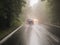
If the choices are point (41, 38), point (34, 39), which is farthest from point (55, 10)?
point (34, 39)

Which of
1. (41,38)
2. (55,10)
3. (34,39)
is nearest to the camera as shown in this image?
(34,39)

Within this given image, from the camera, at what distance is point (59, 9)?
166 ft

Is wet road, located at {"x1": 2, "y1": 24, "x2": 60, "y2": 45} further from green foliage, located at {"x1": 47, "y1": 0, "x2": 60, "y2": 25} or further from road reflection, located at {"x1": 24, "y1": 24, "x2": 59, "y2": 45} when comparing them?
green foliage, located at {"x1": 47, "y1": 0, "x2": 60, "y2": 25}

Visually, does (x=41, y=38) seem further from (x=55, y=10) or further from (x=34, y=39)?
(x=55, y=10)

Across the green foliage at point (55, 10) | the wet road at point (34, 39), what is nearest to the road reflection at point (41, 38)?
the wet road at point (34, 39)

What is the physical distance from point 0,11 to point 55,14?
32.9 metres

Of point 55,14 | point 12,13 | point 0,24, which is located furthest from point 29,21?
point 0,24

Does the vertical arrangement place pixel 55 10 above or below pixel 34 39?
below

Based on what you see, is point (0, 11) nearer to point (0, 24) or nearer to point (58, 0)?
point (0, 24)

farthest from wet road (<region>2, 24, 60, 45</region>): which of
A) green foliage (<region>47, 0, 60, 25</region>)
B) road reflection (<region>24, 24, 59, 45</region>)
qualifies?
green foliage (<region>47, 0, 60, 25</region>)

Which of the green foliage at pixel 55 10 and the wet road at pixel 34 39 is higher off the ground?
the wet road at pixel 34 39

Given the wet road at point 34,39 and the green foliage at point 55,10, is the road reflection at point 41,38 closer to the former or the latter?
the wet road at point 34,39

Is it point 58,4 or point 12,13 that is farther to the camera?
point 58,4

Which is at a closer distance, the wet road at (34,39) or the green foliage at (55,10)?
the wet road at (34,39)
